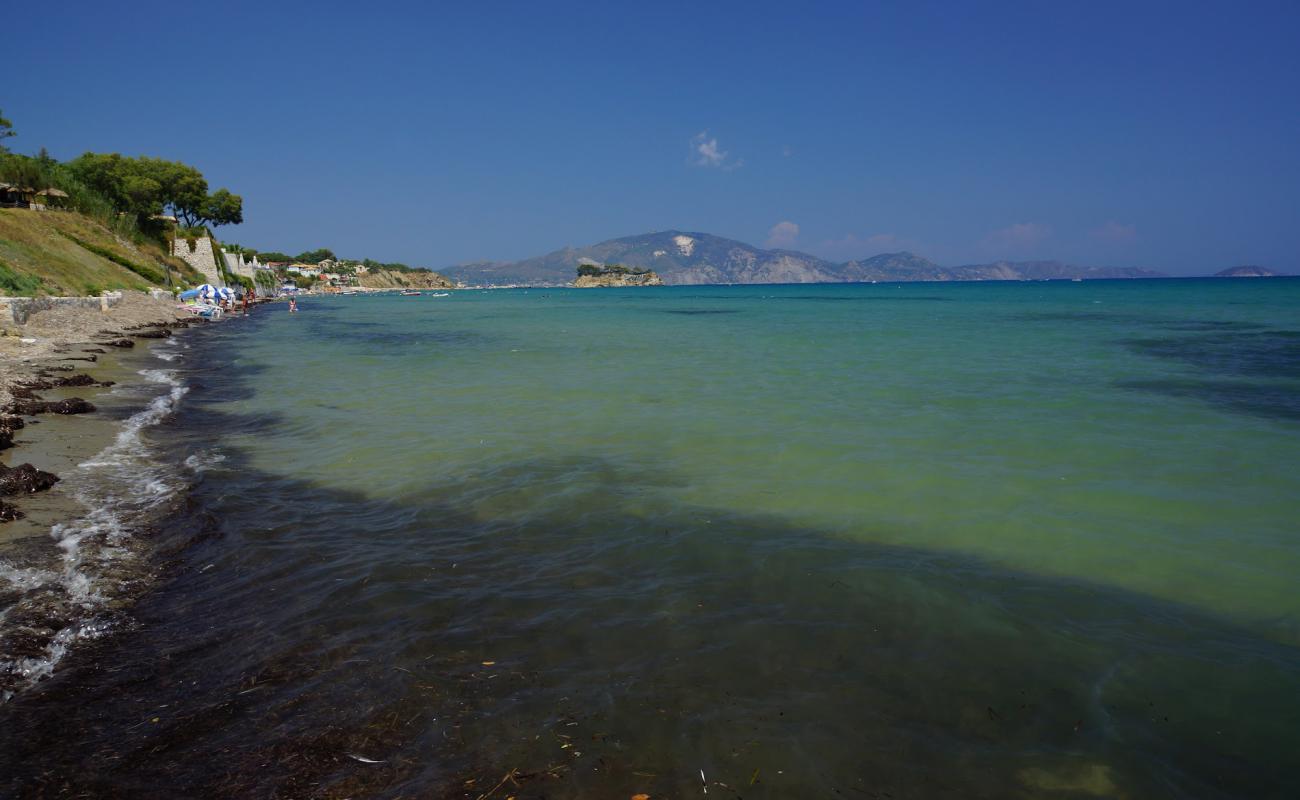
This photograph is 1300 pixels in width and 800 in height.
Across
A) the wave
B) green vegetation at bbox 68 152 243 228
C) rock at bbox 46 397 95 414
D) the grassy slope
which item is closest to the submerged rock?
rock at bbox 46 397 95 414

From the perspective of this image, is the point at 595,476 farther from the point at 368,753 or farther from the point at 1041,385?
the point at 1041,385

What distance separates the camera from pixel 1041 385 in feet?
61.6

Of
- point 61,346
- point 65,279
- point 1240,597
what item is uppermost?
point 65,279

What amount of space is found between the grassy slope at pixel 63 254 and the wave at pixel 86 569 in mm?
29960

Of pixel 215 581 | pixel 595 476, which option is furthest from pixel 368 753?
pixel 595 476

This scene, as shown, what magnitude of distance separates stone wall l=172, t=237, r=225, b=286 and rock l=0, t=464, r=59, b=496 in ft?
276

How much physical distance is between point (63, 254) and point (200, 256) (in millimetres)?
38718

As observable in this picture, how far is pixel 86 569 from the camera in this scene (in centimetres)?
654

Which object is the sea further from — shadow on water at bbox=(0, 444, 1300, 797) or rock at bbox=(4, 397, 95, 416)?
rock at bbox=(4, 397, 95, 416)

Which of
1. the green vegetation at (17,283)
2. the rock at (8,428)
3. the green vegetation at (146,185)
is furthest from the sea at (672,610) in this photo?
the green vegetation at (146,185)

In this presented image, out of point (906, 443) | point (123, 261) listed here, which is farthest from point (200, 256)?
point (906, 443)

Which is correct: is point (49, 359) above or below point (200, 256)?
below

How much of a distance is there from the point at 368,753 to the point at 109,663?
8.16 feet

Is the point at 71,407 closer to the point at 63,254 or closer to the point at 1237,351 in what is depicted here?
the point at 1237,351
